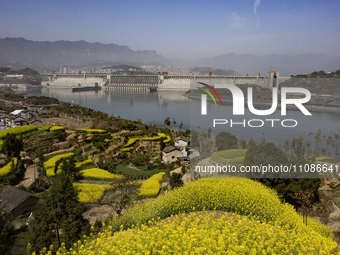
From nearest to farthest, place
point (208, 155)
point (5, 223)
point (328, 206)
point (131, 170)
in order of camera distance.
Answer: point (5, 223) < point (328, 206) < point (208, 155) < point (131, 170)

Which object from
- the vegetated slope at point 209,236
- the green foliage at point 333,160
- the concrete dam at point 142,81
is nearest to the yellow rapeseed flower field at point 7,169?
the vegetated slope at point 209,236

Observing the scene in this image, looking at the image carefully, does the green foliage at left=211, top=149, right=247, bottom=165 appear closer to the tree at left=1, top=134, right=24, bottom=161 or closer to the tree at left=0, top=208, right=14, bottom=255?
the tree at left=0, top=208, right=14, bottom=255

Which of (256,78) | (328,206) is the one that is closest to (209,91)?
(328,206)

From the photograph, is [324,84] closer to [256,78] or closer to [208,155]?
[208,155]

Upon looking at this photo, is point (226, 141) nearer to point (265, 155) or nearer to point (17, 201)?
point (265, 155)

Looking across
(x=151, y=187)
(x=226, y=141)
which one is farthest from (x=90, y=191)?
(x=226, y=141)

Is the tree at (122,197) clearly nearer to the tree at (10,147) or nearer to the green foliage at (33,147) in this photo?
the tree at (10,147)

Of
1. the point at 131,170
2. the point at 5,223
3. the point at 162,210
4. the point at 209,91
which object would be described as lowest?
the point at 131,170
